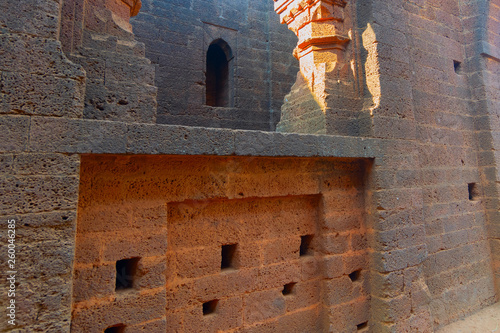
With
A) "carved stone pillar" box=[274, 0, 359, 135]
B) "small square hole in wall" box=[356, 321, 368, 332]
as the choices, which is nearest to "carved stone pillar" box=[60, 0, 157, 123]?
"carved stone pillar" box=[274, 0, 359, 135]

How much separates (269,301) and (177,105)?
3894 millimetres

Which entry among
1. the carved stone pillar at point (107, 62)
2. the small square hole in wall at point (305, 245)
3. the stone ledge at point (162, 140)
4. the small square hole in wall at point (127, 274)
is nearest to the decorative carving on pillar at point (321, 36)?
the stone ledge at point (162, 140)

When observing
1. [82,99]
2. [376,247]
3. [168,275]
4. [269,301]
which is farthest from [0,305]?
[376,247]

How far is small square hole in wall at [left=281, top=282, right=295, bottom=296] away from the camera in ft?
9.87

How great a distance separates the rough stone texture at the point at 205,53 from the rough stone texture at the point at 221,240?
122 inches

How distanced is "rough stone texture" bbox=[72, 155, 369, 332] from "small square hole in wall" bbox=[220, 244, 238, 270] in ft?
0.14

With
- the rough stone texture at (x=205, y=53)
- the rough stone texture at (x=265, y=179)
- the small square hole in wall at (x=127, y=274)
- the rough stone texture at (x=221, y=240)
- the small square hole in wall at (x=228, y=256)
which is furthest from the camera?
the rough stone texture at (x=205, y=53)

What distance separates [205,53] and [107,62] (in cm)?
388

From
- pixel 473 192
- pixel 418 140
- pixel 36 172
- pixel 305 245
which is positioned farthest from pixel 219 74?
pixel 36 172

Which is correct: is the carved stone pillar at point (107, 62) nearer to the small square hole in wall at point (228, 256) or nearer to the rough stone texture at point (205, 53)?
the small square hole in wall at point (228, 256)

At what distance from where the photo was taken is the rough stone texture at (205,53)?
5.47 meters

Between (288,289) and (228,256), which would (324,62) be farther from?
(288,289)

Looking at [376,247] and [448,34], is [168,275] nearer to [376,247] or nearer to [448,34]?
[376,247]

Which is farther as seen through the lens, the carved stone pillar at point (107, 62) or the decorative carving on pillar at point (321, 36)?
the decorative carving on pillar at point (321, 36)
